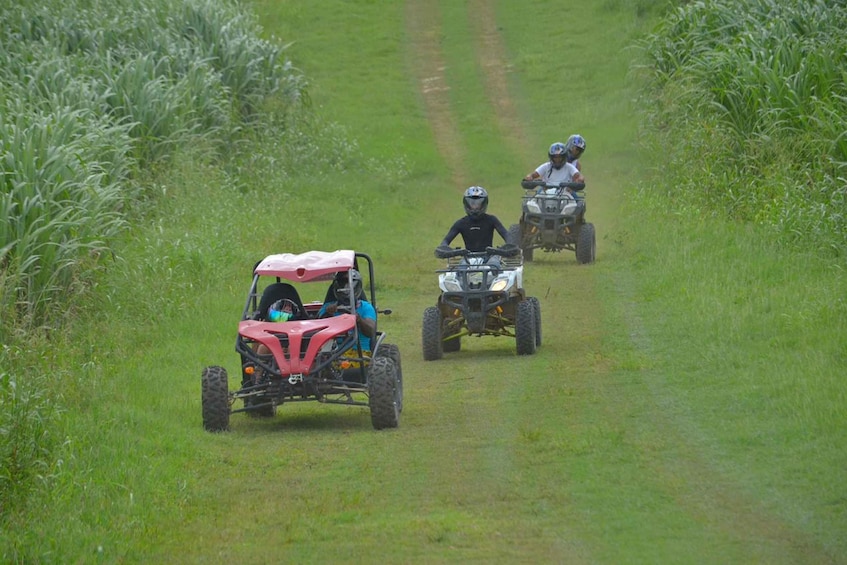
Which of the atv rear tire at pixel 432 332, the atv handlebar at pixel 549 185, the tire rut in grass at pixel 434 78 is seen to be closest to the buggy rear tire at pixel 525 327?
the atv rear tire at pixel 432 332

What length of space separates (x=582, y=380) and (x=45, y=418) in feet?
15.6

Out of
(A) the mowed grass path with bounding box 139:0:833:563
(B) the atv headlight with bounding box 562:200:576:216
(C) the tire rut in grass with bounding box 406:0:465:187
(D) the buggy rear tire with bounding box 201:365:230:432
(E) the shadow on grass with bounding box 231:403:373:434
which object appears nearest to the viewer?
(A) the mowed grass path with bounding box 139:0:833:563

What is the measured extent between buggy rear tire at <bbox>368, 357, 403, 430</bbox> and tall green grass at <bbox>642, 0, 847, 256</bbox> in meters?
7.25

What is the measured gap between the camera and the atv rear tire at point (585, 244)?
1908 centimetres

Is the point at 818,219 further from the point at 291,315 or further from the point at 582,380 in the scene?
the point at 291,315

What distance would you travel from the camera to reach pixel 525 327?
13125 mm

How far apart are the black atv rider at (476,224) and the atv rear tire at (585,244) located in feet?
15.5

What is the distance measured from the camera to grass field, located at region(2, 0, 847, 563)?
24.9ft

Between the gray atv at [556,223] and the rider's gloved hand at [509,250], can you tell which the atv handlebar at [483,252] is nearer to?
the rider's gloved hand at [509,250]

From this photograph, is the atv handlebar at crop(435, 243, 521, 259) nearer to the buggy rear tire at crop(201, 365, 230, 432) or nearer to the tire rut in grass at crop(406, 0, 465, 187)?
the buggy rear tire at crop(201, 365, 230, 432)

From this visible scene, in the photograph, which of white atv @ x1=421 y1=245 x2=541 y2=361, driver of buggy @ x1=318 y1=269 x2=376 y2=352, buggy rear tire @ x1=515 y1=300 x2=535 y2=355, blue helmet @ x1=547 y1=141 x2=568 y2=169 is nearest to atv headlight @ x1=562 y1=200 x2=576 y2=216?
blue helmet @ x1=547 y1=141 x2=568 y2=169

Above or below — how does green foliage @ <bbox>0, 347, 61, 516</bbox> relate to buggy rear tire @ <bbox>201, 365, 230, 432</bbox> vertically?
above

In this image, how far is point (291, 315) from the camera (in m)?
11.2

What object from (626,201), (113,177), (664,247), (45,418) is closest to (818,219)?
(664,247)
